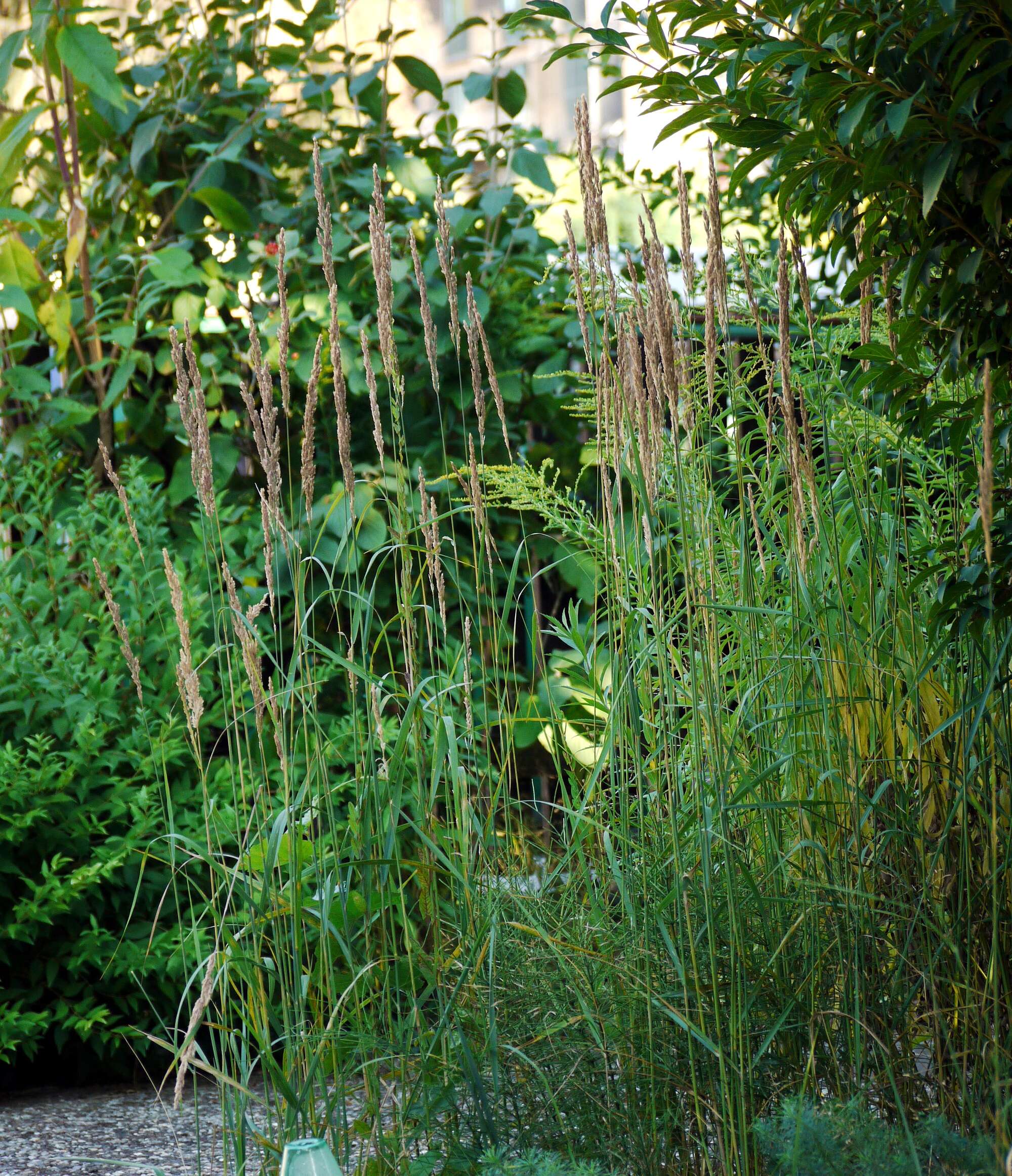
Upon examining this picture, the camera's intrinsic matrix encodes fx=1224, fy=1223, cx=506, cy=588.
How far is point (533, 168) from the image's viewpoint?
12.0ft

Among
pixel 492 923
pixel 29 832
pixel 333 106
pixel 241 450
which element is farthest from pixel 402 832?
pixel 333 106

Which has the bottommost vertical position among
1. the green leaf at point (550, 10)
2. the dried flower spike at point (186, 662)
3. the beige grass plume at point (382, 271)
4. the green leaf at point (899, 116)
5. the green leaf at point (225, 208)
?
the dried flower spike at point (186, 662)

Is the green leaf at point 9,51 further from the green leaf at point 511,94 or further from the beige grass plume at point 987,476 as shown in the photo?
the beige grass plume at point 987,476

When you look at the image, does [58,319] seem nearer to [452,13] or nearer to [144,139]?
[144,139]

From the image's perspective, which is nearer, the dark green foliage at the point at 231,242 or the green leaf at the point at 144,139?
the dark green foliage at the point at 231,242

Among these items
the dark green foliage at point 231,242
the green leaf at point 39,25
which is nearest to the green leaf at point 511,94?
the dark green foliage at point 231,242

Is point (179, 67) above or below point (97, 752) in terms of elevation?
above

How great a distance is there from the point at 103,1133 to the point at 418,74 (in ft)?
10.0

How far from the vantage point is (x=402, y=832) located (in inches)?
94.2

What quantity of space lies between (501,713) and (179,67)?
2.99m

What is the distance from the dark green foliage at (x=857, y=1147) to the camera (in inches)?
48.7

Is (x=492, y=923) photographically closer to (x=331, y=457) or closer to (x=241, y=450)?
(x=331, y=457)

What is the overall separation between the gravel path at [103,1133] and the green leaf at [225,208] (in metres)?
2.33

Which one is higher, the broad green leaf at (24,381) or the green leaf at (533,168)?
the green leaf at (533,168)
